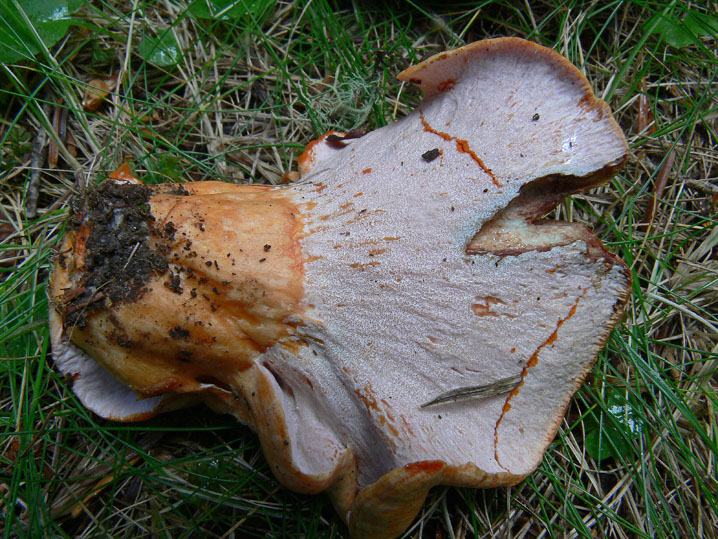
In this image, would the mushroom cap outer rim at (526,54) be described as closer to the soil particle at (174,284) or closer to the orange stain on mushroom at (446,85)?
the orange stain on mushroom at (446,85)

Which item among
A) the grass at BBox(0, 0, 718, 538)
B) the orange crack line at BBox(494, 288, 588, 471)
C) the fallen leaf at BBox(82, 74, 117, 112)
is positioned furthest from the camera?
the fallen leaf at BBox(82, 74, 117, 112)

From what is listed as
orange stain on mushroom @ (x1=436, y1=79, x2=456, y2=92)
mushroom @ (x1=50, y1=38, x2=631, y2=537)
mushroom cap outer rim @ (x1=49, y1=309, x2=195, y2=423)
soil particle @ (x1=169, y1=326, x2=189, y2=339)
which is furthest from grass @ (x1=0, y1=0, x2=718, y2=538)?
orange stain on mushroom @ (x1=436, y1=79, x2=456, y2=92)

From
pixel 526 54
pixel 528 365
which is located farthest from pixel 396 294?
pixel 526 54

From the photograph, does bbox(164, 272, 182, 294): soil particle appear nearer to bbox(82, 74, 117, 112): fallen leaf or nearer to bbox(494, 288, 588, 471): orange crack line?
bbox(494, 288, 588, 471): orange crack line

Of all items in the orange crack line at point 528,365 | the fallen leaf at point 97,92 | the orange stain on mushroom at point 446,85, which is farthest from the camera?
the fallen leaf at point 97,92

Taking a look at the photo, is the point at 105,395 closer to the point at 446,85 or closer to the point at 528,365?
the point at 528,365

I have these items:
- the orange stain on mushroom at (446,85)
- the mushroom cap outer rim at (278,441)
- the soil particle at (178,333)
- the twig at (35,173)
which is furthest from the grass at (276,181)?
the orange stain on mushroom at (446,85)
